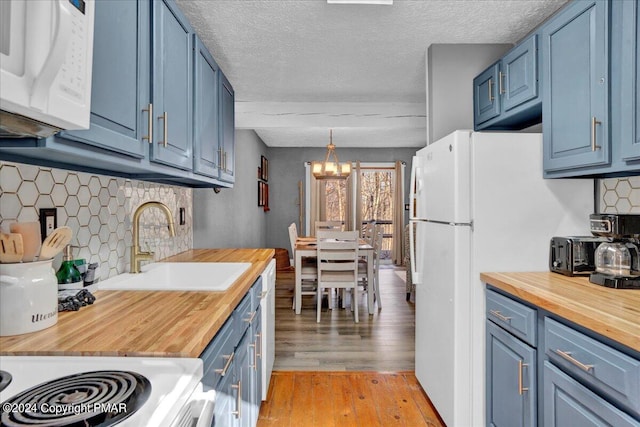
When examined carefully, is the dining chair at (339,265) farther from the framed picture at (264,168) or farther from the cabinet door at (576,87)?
the framed picture at (264,168)

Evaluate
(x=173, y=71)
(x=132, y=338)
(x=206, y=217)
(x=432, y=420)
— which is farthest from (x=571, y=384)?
(x=206, y=217)

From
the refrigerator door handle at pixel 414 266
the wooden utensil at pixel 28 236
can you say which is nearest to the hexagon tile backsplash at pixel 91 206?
the wooden utensil at pixel 28 236

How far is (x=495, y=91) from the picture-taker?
92.4 inches

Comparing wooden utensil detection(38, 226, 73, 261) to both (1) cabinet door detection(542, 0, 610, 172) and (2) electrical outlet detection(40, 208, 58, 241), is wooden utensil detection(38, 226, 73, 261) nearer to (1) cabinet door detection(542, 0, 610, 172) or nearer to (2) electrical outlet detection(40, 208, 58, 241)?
(2) electrical outlet detection(40, 208, 58, 241)

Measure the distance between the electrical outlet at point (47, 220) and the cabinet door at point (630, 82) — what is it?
2179 millimetres

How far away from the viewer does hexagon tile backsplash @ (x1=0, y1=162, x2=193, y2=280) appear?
1.17 meters

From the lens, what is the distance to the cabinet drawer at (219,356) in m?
1.00

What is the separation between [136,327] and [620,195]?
88.3 inches

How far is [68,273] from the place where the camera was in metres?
1.30

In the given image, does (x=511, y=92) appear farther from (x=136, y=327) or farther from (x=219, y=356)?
(x=136, y=327)

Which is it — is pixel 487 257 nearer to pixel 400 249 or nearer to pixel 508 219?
pixel 508 219

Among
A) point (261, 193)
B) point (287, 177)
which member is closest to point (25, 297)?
point (261, 193)

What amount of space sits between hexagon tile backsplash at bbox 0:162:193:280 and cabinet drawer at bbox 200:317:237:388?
0.67 meters

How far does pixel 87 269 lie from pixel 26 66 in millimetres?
967
